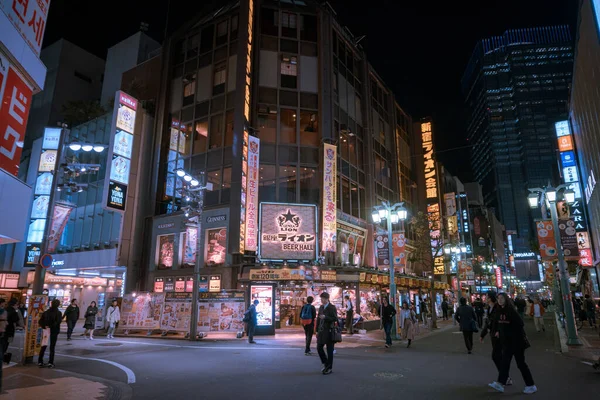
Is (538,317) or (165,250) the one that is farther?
(165,250)

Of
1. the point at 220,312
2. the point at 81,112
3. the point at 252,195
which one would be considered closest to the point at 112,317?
the point at 220,312

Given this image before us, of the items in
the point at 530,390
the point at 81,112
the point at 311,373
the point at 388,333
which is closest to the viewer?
the point at 530,390

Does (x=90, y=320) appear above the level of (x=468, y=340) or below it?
above

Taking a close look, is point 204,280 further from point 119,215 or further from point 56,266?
point 56,266

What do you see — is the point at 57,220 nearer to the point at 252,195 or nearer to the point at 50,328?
the point at 50,328

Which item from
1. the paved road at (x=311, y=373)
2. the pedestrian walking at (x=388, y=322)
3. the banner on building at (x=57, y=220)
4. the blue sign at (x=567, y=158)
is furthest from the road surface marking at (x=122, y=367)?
the blue sign at (x=567, y=158)

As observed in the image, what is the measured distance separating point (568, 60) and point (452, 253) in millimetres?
200389

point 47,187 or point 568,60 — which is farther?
point 568,60

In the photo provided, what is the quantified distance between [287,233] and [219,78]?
1273cm

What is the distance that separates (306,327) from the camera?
1388cm

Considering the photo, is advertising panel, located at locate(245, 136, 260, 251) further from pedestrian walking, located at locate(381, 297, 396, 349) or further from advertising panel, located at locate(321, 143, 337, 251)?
pedestrian walking, located at locate(381, 297, 396, 349)

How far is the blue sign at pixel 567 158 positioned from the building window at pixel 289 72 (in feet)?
79.1

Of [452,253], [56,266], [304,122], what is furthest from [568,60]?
[56,266]

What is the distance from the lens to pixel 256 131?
26.6m
